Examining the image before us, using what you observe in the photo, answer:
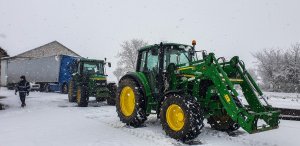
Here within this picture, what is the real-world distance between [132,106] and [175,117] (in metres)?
2.12

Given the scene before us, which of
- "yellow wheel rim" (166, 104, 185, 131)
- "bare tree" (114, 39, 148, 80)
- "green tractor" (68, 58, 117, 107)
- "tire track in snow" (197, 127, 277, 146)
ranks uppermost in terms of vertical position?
"bare tree" (114, 39, 148, 80)

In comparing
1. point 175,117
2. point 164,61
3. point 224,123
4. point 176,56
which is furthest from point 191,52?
point 175,117

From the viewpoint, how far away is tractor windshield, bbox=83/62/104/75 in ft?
51.7

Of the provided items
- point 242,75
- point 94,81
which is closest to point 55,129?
point 242,75

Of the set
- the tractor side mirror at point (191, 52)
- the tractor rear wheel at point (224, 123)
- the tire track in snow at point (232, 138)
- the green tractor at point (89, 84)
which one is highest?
the tractor side mirror at point (191, 52)

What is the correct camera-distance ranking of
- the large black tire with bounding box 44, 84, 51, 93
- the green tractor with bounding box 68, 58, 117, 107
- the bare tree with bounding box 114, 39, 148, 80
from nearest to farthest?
the green tractor with bounding box 68, 58, 117, 107
the large black tire with bounding box 44, 84, 51, 93
the bare tree with bounding box 114, 39, 148, 80

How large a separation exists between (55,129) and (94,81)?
694 cm

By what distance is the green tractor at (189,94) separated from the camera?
6.03 meters

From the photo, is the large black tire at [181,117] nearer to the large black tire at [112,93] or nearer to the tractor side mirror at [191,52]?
the tractor side mirror at [191,52]

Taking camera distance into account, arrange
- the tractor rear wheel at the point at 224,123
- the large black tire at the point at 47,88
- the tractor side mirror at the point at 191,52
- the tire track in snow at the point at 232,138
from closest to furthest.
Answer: the tire track in snow at the point at 232,138 < the tractor rear wheel at the point at 224,123 < the tractor side mirror at the point at 191,52 < the large black tire at the point at 47,88

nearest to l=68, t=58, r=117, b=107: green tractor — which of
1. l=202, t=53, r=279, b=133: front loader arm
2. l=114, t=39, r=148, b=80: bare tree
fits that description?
l=202, t=53, r=279, b=133: front loader arm

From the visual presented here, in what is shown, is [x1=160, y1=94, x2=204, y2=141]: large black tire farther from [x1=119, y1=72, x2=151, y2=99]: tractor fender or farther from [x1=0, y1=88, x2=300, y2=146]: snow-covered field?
[x1=119, y1=72, x2=151, y2=99]: tractor fender

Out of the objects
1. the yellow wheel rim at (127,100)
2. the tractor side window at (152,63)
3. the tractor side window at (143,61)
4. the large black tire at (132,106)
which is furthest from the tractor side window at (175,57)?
the yellow wheel rim at (127,100)

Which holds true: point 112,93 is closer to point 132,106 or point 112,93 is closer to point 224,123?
point 132,106
